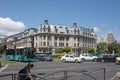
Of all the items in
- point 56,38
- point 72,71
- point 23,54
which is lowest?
point 72,71

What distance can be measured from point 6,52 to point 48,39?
74.8 metres

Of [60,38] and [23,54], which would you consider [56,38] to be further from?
[23,54]

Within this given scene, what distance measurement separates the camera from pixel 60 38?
135 meters

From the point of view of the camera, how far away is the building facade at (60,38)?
127750 millimetres

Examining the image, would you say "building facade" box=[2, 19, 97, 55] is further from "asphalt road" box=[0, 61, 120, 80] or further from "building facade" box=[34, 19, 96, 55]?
"asphalt road" box=[0, 61, 120, 80]

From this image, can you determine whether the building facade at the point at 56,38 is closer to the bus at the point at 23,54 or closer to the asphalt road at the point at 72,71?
the bus at the point at 23,54

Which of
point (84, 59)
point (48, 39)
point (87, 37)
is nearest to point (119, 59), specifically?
point (84, 59)

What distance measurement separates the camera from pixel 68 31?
452 feet

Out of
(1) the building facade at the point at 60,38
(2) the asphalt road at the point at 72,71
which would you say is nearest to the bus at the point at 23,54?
(2) the asphalt road at the point at 72,71

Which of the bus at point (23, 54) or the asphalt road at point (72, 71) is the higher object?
the bus at point (23, 54)

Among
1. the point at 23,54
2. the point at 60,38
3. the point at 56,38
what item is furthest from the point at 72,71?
the point at 60,38

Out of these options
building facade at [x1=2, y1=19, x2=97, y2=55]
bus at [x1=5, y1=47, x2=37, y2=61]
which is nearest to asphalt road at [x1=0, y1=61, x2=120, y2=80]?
bus at [x1=5, y1=47, x2=37, y2=61]

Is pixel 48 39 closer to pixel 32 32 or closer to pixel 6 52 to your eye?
pixel 32 32

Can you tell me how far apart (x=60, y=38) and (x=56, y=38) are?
9.12 ft
